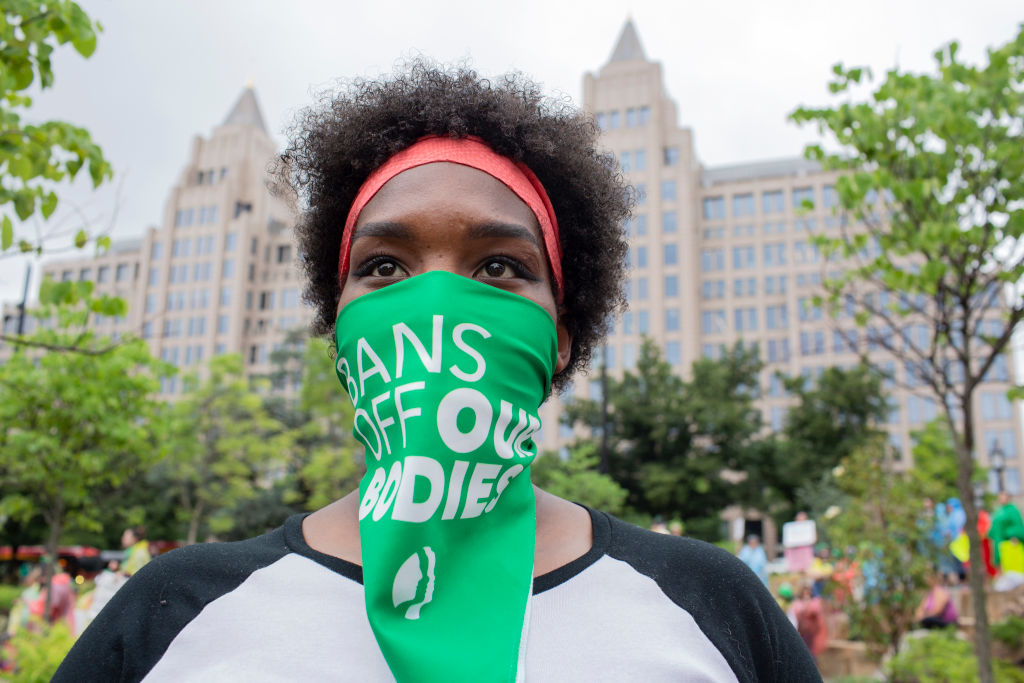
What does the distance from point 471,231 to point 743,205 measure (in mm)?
69534

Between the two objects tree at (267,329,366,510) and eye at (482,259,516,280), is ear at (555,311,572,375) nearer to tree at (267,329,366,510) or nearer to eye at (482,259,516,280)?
eye at (482,259,516,280)

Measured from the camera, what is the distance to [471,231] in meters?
1.61

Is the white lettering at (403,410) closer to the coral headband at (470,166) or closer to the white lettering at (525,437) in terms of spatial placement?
the white lettering at (525,437)

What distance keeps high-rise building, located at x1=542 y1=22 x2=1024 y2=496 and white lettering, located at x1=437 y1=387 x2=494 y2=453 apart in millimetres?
57151

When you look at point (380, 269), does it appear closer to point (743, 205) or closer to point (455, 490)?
point (455, 490)

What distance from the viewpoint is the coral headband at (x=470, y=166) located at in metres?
1.72

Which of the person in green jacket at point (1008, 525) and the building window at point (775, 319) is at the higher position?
the building window at point (775, 319)

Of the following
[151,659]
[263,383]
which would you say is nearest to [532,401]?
[151,659]

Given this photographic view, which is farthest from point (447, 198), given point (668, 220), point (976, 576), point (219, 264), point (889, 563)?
point (219, 264)

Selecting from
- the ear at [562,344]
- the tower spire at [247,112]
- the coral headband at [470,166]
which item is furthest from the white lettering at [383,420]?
the tower spire at [247,112]

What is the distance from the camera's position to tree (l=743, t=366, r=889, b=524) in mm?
39250

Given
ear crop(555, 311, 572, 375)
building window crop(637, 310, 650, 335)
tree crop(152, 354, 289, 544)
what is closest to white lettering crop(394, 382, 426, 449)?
ear crop(555, 311, 572, 375)

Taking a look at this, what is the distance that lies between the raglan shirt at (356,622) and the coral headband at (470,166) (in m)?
0.63

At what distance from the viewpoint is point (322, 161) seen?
2.09 meters
